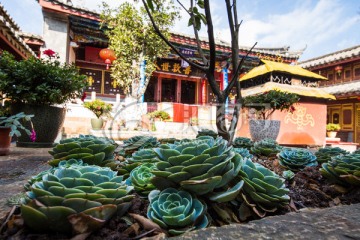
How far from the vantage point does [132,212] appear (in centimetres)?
73

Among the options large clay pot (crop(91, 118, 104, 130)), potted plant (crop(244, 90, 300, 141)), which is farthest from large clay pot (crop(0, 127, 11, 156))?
large clay pot (crop(91, 118, 104, 130))

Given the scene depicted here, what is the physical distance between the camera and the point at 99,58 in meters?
12.2

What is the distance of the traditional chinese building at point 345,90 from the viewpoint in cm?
1213

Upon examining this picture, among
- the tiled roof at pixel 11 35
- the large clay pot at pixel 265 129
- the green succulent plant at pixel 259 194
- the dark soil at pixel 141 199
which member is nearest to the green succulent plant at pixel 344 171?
the dark soil at pixel 141 199

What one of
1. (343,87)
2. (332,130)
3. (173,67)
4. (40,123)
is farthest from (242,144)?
(343,87)

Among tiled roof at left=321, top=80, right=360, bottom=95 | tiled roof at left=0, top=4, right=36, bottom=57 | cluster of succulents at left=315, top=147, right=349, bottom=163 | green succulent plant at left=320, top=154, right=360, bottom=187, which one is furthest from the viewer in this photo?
tiled roof at left=321, top=80, right=360, bottom=95

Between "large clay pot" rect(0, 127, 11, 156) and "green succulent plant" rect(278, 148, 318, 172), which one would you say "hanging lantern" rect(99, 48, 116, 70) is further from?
"green succulent plant" rect(278, 148, 318, 172)

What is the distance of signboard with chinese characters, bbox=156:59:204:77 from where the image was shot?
45.2ft

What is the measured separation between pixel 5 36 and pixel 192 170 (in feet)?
17.8

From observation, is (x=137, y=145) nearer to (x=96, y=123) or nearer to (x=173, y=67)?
(x=96, y=123)

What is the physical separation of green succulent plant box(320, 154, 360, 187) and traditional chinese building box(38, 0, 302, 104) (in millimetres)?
9786

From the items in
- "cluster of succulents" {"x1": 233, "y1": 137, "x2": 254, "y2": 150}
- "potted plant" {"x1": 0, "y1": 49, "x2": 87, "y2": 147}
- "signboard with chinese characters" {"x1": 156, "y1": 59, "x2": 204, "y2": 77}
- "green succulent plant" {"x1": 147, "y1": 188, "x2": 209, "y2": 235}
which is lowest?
"green succulent plant" {"x1": 147, "y1": 188, "x2": 209, "y2": 235}

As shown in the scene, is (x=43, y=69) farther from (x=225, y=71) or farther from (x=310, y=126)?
(x=225, y=71)

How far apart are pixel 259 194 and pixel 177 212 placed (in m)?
0.31
